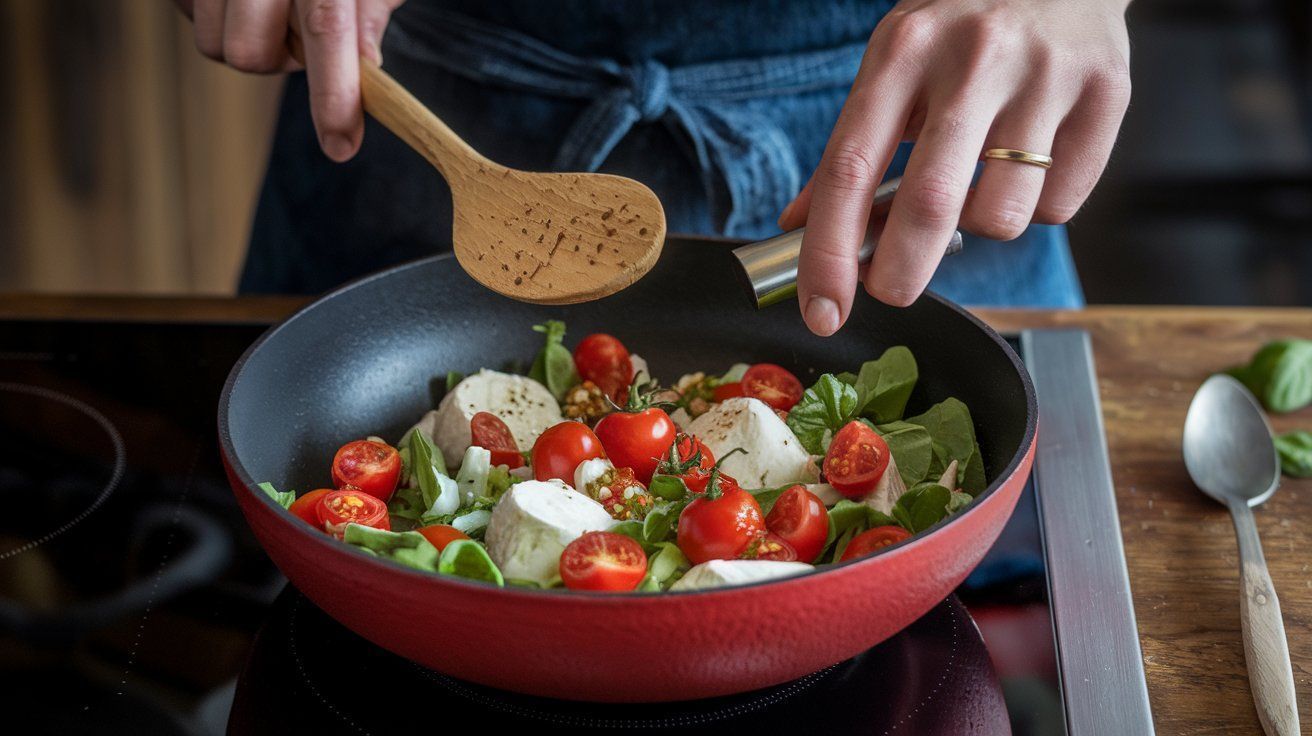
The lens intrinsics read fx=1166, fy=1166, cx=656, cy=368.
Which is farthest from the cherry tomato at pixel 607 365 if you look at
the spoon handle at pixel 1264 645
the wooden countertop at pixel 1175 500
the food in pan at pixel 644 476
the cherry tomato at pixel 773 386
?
the spoon handle at pixel 1264 645

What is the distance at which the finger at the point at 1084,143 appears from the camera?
34.8 inches

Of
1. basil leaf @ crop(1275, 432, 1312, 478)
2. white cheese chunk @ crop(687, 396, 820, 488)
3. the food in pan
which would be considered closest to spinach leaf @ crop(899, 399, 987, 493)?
the food in pan

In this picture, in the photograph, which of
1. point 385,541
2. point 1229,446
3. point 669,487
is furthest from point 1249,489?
point 385,541

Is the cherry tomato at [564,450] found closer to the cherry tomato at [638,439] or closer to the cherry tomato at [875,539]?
the cherry tomato at [638,439]

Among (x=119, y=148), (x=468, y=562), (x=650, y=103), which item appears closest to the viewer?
(x=468, y=562)

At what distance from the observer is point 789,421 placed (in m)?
1.05

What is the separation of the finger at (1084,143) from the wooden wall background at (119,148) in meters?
2.00

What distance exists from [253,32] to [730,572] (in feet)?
2.37

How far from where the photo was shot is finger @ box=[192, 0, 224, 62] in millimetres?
1144

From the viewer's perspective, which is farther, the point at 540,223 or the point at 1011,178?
the point at 540,223

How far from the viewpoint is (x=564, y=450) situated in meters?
0.95

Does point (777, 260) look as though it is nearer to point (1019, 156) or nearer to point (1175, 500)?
point (1019, 156)

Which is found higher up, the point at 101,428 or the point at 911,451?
the point at 911,451

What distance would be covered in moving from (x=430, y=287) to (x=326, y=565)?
486mm
